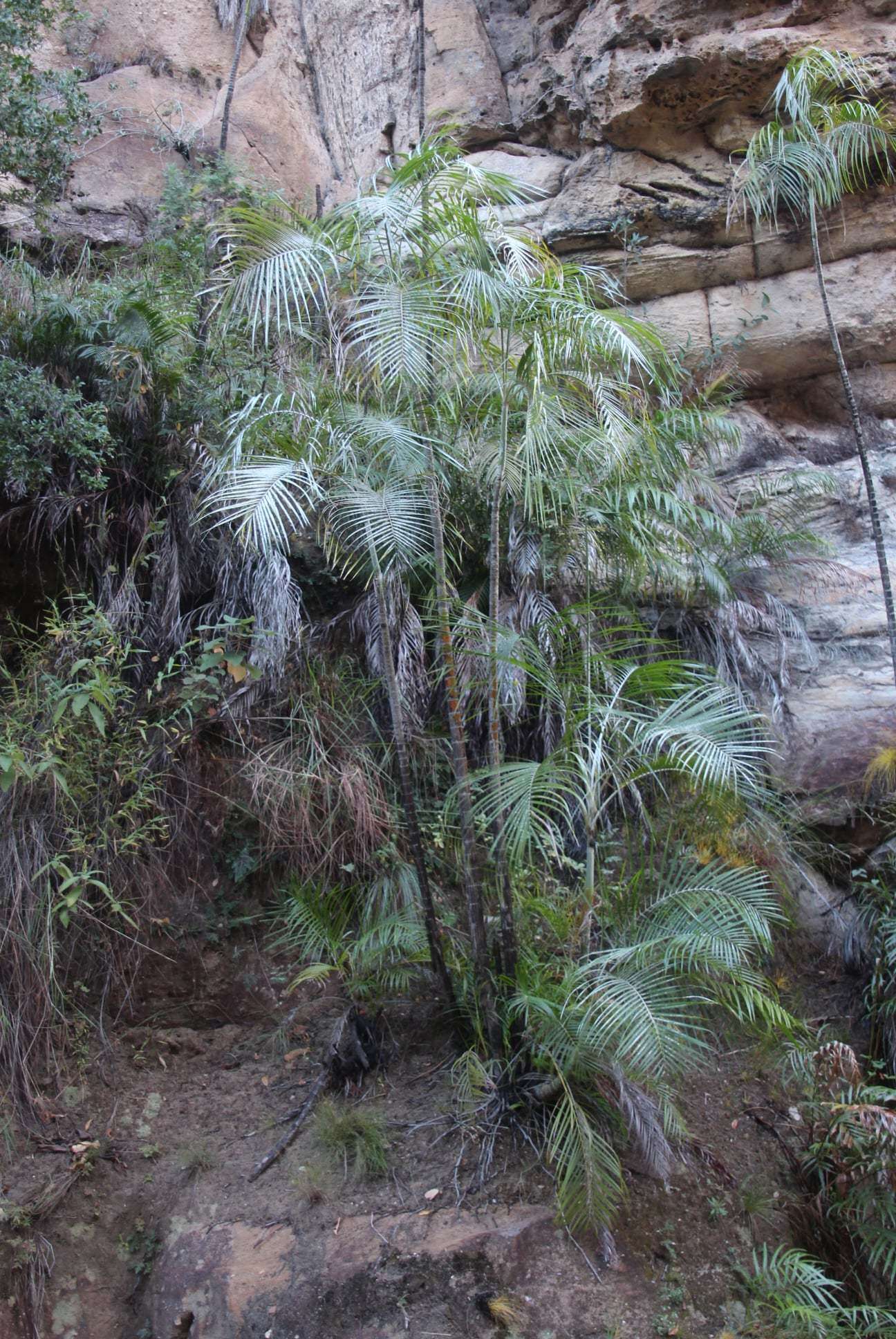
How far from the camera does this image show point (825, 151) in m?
6.34

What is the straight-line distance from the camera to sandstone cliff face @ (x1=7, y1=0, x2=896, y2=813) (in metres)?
6.82

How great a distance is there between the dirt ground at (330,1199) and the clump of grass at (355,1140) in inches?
1.5

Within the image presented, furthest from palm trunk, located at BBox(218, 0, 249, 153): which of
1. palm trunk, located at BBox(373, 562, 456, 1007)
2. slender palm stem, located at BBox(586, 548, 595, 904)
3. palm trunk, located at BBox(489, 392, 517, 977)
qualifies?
slender palm stem, located at BBox(586, 548, 595, 904)

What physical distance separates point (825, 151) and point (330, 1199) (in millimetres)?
6291

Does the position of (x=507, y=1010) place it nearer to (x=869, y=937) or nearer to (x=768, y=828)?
(x=768, y=828)

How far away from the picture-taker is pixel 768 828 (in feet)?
17.0

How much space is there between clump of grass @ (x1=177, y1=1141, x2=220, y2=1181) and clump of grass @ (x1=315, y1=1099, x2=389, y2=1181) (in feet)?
1.53

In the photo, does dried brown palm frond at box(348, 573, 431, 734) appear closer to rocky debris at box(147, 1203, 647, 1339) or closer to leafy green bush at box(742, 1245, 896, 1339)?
rocky debris at box(147, 1203, 647, 1339)

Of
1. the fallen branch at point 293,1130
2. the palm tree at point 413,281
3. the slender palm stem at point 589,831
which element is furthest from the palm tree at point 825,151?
the fallen branch at point 293,1130

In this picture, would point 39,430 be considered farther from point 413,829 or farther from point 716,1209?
point 716,1209

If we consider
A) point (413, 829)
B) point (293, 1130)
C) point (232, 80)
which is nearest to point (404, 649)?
point (413, 829)

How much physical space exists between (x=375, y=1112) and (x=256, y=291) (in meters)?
3.38

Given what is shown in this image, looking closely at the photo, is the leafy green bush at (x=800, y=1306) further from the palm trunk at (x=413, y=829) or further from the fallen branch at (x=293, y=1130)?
the fallen branch at (x=293, y=1130)

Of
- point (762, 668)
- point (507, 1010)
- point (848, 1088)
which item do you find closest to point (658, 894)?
point (507, 1010)
